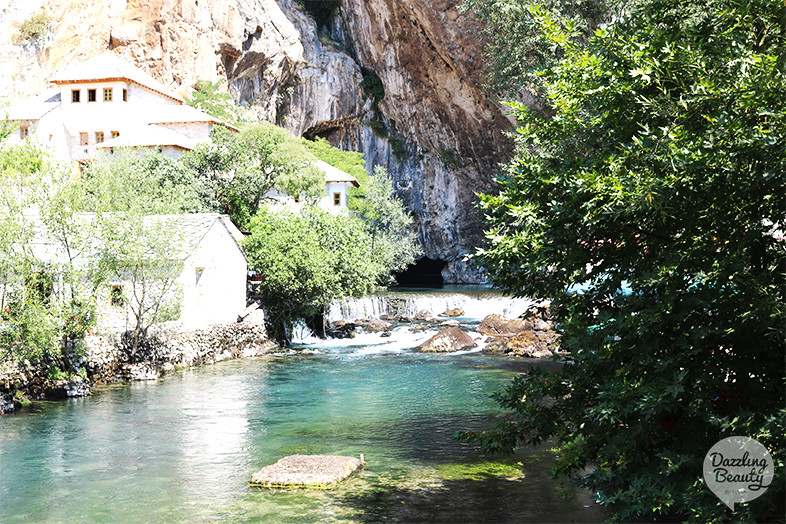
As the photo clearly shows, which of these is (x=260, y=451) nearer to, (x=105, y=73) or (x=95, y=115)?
(x=95, y=115)

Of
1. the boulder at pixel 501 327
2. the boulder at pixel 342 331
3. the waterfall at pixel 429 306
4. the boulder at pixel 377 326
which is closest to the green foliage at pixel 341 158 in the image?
the waterfall at pixel 429 306

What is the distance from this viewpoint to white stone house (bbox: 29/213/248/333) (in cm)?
2630

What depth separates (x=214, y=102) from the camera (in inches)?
2378

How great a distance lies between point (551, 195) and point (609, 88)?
1480 mm

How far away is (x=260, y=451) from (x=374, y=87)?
6169 centimetres

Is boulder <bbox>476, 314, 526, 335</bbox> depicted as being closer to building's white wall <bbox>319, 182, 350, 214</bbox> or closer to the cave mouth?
building's white wall <bbox>319, 182, 350, 214</bbox>

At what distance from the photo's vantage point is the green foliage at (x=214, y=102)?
5884cm

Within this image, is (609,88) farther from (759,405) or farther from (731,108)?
(759,405)

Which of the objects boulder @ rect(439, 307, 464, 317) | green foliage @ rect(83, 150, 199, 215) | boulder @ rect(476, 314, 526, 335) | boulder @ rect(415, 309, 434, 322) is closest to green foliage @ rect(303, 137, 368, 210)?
boulder @ rect(439, 307, 464, 317)

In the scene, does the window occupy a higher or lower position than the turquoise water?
higher

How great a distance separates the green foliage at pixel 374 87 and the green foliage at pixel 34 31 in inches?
1163

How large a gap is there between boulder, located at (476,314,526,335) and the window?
1958cm

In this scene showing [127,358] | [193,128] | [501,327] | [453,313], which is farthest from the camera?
[193,128]

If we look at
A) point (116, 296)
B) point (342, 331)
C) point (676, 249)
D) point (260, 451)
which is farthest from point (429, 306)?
point (676, 249)
